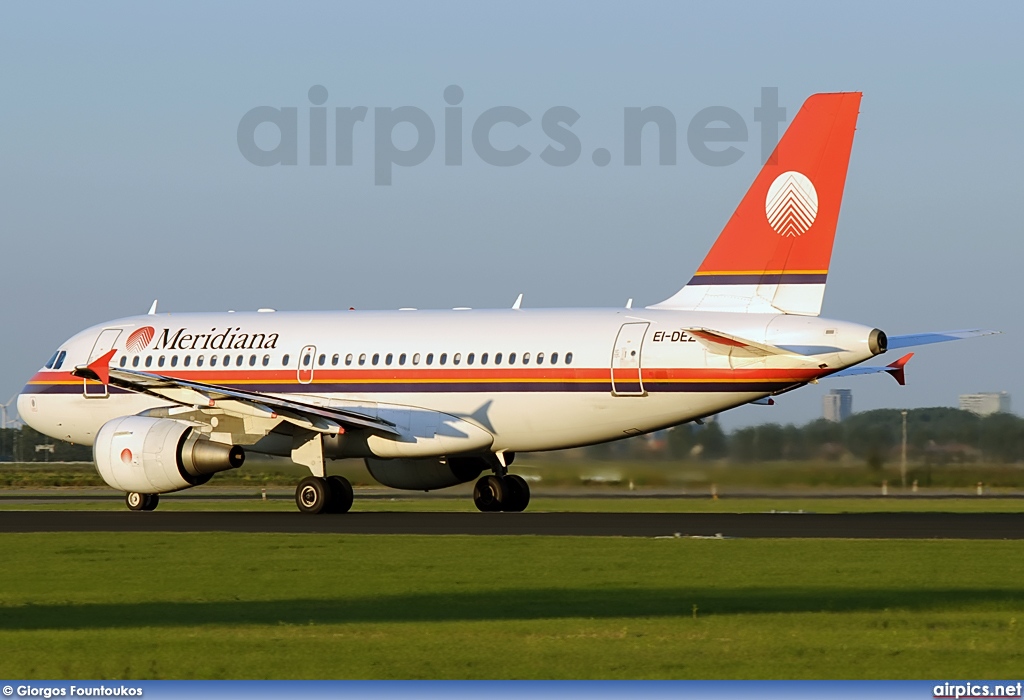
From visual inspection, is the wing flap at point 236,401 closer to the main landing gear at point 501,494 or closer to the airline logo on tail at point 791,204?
the main landing gear at point 501,494

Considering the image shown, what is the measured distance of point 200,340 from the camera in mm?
39125

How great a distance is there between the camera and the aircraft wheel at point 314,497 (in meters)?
34.8

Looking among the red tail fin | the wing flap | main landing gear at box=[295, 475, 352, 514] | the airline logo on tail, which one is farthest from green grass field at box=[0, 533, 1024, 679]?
the airline logo on tail

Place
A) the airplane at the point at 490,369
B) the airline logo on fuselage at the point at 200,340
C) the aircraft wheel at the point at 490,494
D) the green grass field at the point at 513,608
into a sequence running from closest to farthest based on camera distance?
1. the green grass field at the point at 513,608
2. the airplane at the point at 490,369
3. the aircraft wheel at the point at 490,494
4. the airline logo on fuselage at the point at 200,340

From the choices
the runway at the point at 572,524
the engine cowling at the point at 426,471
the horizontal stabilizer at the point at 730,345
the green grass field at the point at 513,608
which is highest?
the horizontal stabilizer at the point at 730,345

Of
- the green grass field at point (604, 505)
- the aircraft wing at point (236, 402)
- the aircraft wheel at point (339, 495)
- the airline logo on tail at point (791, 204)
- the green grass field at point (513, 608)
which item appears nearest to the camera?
the green grass field at point (513, 608)

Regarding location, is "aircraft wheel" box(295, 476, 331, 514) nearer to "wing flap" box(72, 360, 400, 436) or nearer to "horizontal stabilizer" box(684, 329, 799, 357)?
"wing flap" box(72, 360, 400, 436)

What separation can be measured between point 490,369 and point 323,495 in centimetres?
460

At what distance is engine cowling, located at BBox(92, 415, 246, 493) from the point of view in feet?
113

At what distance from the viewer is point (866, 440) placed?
144 ft

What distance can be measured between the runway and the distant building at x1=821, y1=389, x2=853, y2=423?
1127 cm

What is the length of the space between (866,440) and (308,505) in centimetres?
1681

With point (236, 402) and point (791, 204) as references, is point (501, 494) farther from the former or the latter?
point (791, 204)

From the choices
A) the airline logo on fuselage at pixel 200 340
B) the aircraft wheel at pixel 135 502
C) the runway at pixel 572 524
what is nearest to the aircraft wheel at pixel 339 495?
the runway at pixel 572 524
